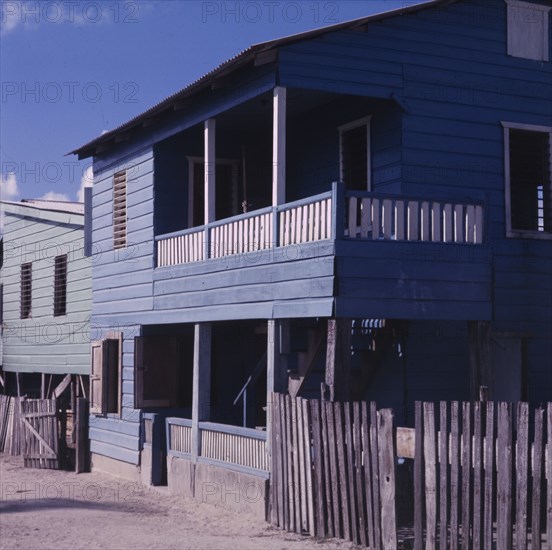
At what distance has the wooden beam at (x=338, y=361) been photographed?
11812 millimetres

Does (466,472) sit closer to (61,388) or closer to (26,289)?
(61,388)

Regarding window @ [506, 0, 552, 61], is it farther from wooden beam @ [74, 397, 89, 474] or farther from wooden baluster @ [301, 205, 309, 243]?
wooden beam @ [74, 397, 89, 474]

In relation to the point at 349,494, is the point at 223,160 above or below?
above

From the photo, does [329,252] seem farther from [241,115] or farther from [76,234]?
[76,234]

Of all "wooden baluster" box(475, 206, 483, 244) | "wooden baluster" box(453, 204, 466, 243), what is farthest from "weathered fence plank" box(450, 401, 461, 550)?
"wooden baluster" box(475, 206, 483, 244)

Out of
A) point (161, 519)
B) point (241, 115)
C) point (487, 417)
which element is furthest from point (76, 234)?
point (487, 417)

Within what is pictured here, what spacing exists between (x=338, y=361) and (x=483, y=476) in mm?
2893

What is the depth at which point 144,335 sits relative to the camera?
57.5ft

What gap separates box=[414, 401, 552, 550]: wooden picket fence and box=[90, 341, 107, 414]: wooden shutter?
971 centimetres

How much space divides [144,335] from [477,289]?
6836 mm

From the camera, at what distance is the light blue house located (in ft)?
71.1

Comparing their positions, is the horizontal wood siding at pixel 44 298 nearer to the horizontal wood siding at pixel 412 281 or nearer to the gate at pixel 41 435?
the gate at pixel 41 435

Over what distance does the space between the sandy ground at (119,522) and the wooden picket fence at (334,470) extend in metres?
0.26

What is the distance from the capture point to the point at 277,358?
13.0 m
